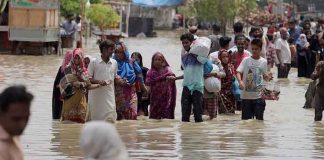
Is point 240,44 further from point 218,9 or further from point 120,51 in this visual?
point 218,9

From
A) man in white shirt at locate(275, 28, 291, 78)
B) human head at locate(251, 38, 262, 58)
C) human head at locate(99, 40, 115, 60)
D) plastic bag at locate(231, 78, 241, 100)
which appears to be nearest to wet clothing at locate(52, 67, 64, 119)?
human head at locate(99, 40, 115, 60)

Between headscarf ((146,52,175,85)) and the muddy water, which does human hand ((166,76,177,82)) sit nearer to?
headscarf ((146,52,175,85))

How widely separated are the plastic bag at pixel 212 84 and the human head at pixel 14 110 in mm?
9948

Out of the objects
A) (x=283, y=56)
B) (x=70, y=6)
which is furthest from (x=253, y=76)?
(x=70, y=6)

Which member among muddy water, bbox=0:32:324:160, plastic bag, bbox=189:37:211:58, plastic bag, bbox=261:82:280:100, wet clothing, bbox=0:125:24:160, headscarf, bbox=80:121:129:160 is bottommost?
muddy water, bbox=0:32:324:160

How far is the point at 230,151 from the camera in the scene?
11.5 m

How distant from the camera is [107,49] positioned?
1267 centimetres

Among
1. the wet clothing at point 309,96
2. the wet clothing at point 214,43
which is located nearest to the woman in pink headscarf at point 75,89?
the wet clothing at point 309,96

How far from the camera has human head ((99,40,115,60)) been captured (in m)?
12.7

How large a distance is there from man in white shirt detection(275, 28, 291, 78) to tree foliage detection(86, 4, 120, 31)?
18941 mm

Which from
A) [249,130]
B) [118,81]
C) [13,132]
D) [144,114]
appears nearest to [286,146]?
[249,130]

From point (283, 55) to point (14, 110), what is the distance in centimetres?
2039

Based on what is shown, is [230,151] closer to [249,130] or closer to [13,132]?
[249,130]

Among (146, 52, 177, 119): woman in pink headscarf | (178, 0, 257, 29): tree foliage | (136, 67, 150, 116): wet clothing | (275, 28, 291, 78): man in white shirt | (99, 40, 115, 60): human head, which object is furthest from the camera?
(178, 0, 257, 29): tree foliage
